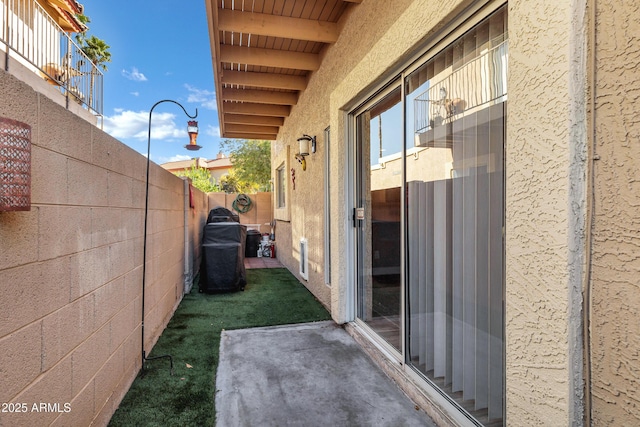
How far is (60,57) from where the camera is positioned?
5762 mm

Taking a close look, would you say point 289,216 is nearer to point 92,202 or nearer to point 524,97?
point 92,202

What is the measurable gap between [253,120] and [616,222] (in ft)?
23.8

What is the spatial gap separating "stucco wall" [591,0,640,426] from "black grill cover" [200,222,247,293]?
16.3 ft

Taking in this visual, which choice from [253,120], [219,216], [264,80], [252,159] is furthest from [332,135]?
[252,159]

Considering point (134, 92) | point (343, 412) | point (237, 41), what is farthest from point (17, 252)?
point (134, 92)

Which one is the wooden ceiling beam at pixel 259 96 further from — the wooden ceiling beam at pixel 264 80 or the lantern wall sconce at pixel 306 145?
the lantern wall sconce at pixel 306 145

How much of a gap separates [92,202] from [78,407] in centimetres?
110

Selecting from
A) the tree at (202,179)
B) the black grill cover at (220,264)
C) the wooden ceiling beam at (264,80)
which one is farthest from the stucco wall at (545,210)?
the tree at (202,179)

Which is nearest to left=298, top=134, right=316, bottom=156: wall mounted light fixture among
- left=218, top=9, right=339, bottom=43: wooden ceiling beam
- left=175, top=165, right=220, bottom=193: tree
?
left=218, top=9, right=339, bottom=43: wooden ceiling beam

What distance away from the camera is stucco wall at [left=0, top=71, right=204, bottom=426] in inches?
→ 51.4

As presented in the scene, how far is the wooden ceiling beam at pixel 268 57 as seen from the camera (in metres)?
4.46

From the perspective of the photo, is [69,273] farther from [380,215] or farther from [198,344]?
[380,215]

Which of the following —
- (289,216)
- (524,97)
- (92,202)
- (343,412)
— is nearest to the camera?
(524,97)

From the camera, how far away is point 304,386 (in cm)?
260
